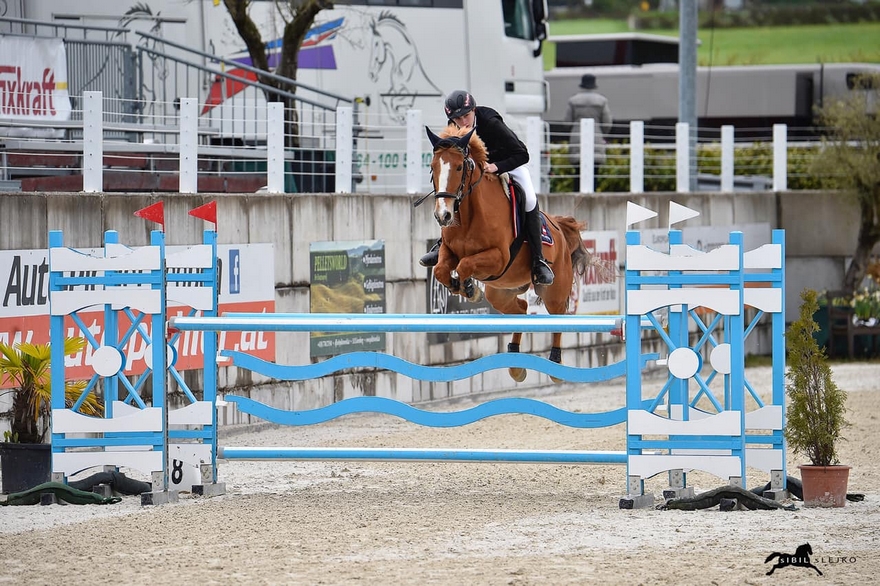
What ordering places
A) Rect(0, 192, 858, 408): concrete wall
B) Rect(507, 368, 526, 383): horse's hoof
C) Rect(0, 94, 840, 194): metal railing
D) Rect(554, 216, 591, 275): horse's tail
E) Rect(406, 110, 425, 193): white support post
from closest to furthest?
Rect(507, 368, 526, 383): horse's hoof
Rect(554, 216, 591, 275): horse's tail
Rect(0, 192, 858, 408): concrete wall
Rect(0, 94, 840, 194): metal railing
Rect(406, 110, 425, 193): white support post

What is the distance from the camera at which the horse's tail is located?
451 inches

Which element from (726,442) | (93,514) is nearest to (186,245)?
(93,514)

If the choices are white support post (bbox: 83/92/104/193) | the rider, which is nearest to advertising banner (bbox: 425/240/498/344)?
white support post (bbox: 83/92/104/193)

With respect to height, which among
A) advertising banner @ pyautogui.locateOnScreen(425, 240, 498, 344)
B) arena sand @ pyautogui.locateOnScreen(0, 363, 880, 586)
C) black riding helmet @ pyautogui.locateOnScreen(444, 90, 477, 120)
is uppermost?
black riding helmet @ pyautogui.locateOnScreen(444, 90, 477, 120)

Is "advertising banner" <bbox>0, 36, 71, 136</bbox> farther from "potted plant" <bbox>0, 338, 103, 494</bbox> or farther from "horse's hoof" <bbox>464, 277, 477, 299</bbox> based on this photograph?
"horse's hoof" <bbox>464, 277, 477, 299</bbox>

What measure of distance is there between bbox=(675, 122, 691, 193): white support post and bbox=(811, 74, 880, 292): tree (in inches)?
110

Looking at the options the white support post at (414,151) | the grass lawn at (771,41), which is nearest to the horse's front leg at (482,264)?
the white support post at (414,151)

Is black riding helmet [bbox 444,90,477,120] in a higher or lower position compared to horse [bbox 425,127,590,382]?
higher

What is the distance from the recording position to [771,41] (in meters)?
54.4

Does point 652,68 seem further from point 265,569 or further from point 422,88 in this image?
point 265,569

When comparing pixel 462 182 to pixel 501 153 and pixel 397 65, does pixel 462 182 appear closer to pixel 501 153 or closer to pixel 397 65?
pixel 501 153

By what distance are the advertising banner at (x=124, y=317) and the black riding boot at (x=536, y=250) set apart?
3027mm

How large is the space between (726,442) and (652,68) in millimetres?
21009

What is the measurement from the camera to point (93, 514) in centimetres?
878
